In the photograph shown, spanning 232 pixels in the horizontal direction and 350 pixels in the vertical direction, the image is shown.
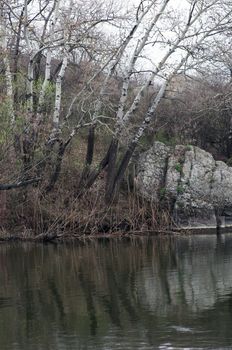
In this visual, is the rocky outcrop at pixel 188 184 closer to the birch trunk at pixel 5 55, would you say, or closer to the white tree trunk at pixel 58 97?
the white tree trunk at pixel 58 97

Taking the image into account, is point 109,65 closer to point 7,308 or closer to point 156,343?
point 7,308

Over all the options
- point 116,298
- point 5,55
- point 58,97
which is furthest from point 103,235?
point 116,298

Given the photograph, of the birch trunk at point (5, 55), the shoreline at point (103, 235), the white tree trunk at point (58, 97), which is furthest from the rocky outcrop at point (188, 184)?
the birch trunk at point (5, 55)

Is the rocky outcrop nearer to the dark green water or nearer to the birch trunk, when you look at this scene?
the dark green water

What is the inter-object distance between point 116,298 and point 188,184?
689 inches

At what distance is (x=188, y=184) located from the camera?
31312 mm

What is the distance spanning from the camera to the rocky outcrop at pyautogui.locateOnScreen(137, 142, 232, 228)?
101ft

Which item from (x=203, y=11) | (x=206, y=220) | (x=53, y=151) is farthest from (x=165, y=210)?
(x=203, y=11)

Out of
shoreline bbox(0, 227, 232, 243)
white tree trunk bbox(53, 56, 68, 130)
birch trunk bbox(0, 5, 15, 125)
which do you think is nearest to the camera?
birch trunk bbox(0, 5, 15, 125)

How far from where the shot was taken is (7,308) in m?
13.5

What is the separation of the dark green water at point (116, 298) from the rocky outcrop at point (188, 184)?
278 inches

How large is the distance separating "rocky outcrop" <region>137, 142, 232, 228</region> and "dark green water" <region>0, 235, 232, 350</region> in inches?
278

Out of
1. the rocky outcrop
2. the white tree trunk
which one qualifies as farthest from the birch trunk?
the rocky outcrop

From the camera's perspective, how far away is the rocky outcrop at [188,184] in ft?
101
